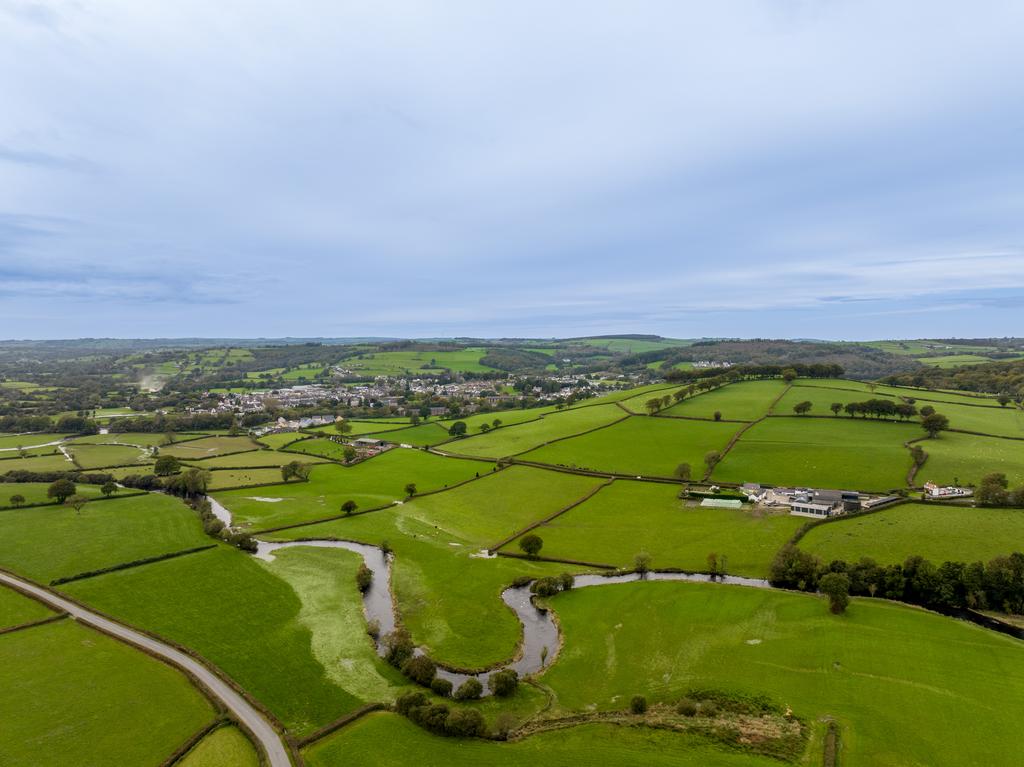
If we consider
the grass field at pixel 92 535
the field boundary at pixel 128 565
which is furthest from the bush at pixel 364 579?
the grass field at pixel 92 535

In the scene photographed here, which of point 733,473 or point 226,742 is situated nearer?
point 226,742

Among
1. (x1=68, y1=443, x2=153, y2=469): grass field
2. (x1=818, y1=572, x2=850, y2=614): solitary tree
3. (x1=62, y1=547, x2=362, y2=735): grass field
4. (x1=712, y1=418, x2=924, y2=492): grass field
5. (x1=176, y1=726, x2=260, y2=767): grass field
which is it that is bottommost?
(x1=62, y1=547, x2=362, y2=735): grass field

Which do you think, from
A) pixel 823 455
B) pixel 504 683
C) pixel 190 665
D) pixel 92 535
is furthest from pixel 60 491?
pixel 823 455

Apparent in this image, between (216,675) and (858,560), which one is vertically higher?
(858,560)

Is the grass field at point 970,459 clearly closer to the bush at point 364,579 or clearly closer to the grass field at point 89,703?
the bush at point 364,579

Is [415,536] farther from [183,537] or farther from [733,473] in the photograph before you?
[733,473]

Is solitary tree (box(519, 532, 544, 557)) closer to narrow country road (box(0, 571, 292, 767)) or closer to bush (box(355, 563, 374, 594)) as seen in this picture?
bush (box(355, 563, 374, 594))

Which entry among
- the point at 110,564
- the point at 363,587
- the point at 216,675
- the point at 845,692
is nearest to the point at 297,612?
the point at 363,587

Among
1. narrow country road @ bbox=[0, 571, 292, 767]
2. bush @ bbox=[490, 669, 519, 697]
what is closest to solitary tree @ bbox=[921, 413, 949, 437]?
bush @ bbox=[490, 669, 519, 697]

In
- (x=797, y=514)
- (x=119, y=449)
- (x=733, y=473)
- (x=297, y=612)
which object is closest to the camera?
(x=297, y=612)
